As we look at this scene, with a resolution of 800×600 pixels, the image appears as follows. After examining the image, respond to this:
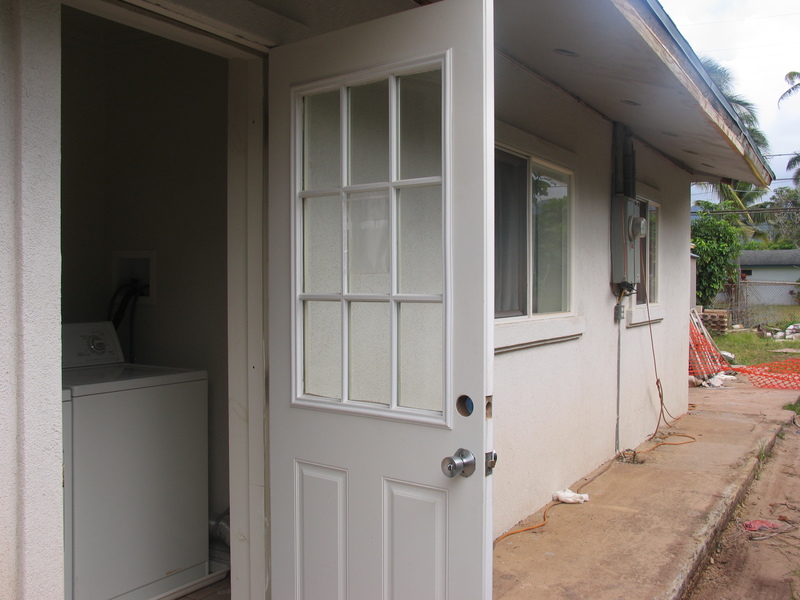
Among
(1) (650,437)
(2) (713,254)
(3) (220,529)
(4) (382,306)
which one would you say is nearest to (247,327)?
(4) (382,306)

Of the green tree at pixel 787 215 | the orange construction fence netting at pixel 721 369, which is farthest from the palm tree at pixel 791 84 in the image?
the orange construction fence netting at pixel 721 369

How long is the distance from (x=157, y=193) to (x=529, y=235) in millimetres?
2212

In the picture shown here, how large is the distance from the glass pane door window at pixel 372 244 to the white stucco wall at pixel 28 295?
837mm

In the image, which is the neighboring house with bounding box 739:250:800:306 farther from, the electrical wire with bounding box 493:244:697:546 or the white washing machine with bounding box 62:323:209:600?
the white washing machine with bounding box 62:323:209:600

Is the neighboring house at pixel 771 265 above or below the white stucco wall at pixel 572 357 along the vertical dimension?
above

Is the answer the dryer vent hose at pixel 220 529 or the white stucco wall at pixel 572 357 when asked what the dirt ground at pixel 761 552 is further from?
the dryer vent hose at pixel 220 529

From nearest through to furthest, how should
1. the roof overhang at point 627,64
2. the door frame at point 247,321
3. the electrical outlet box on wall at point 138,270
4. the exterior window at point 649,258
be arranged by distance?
1. the door frame at point 247,321
2. the roof overhang at point 627,64
3. the electrical outlet box on wall at point 138,270
4. the exterior window at point 649,258

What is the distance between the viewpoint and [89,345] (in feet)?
11.8

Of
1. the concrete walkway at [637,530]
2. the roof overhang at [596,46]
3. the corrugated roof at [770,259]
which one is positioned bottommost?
the concrete walkway at [637,530]

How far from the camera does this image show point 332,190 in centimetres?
242

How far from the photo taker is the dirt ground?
3.78 meters

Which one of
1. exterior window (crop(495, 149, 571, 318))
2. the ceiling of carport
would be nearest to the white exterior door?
the ceiling of carport

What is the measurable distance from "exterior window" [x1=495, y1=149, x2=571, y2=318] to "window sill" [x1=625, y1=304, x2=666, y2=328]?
1.47 meters

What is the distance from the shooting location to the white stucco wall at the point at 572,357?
4.12 metres
